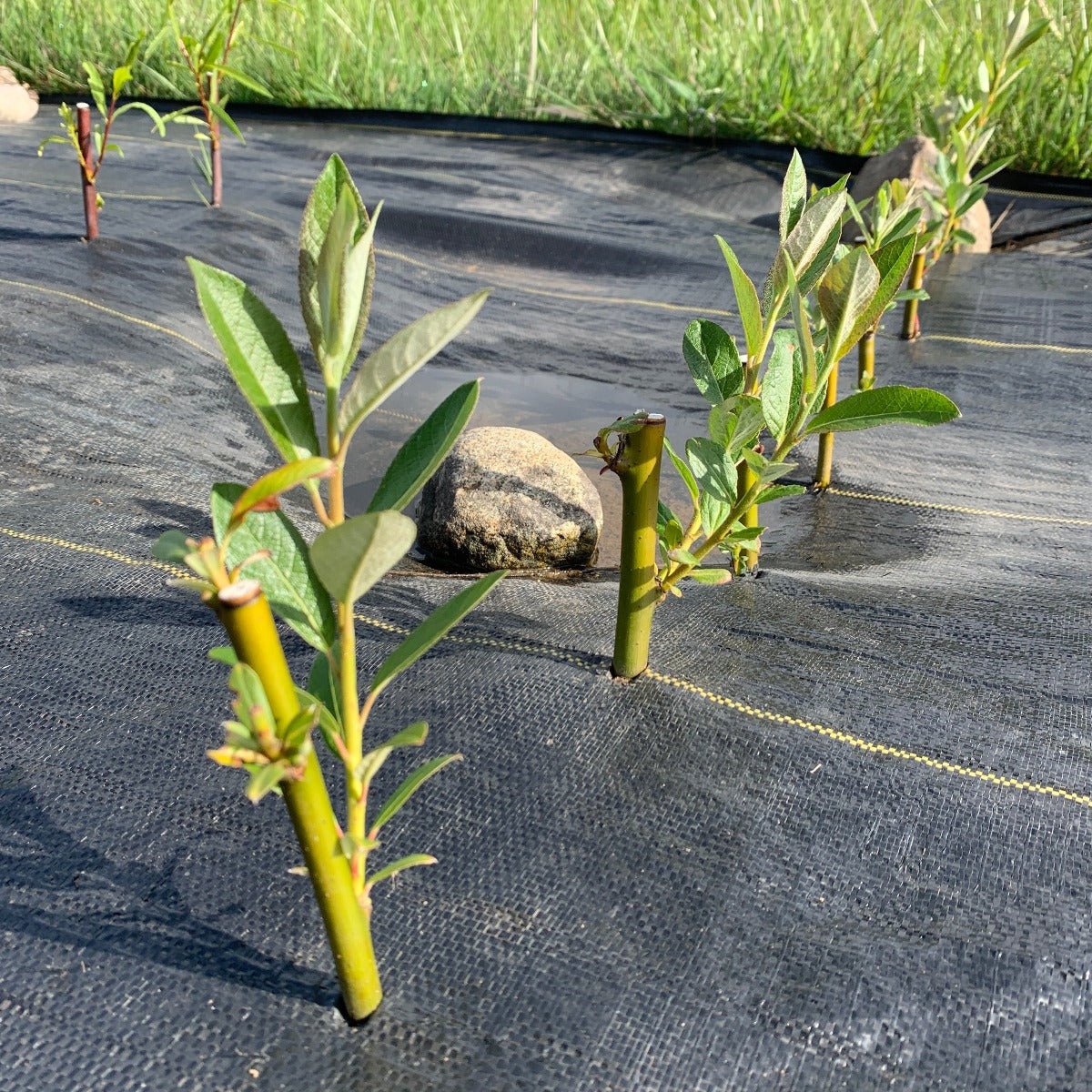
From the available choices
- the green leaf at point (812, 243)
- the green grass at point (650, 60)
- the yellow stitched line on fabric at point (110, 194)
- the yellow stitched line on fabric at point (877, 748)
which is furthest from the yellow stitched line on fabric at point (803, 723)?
the green grass at point (650, 60)

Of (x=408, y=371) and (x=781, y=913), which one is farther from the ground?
(x=408, y=371)

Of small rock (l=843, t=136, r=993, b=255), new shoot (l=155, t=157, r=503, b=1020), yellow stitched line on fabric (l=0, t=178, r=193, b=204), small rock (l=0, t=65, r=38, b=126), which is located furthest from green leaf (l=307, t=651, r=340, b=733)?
small rock (l=0, t=65, r=38, b=126)

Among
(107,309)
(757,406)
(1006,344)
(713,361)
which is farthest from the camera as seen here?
(1006,344)

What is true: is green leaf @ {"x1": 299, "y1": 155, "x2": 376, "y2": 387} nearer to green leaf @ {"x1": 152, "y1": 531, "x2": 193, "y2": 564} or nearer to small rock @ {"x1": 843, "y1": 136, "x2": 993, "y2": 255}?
green leaf @ {"x1": 152, "y1": 531, "x2": 193, "y2": 564}

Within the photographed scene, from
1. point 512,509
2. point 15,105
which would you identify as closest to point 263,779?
point 512,509

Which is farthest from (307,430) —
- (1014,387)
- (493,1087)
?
(1014,387)

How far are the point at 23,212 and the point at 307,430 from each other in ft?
11.4

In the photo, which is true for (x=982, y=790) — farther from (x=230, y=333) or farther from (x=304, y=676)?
(x=230, y=333)

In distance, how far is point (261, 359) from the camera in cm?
70

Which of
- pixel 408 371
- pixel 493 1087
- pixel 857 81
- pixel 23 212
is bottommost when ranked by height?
pixel 493 1087

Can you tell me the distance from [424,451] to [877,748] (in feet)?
2.51

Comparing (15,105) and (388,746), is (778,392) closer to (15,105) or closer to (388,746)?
(388,746)

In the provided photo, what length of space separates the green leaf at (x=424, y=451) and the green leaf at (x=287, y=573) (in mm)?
79

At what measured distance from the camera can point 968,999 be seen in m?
0.93
